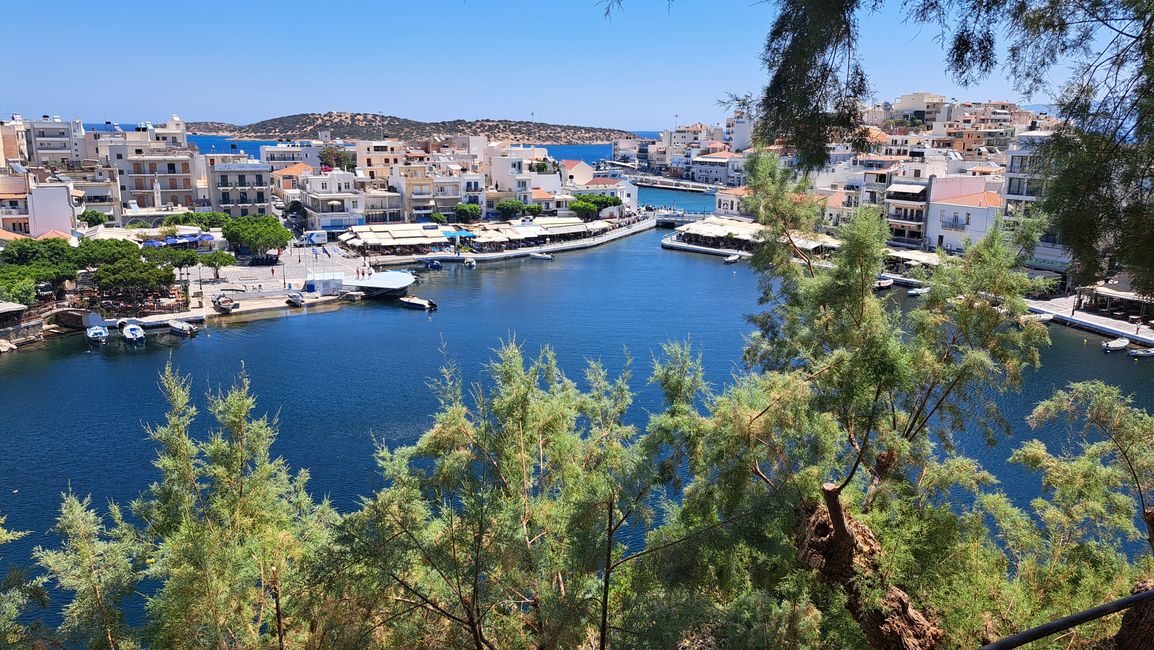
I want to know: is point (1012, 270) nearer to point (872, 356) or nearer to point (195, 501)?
point (872, 356)

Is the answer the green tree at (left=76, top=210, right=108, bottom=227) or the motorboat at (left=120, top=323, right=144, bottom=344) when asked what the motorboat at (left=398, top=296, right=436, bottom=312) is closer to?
the motorboat at (left=120, top=323, right=144, bottom=344)

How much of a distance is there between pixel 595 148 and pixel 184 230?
105 metres

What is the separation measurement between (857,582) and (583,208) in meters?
33.3

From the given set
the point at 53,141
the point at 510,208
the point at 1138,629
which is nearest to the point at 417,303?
the point at 510,208

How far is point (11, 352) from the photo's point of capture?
17094 mm

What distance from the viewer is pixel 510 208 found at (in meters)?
34.8

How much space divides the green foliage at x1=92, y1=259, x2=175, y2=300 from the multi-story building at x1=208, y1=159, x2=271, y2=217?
10426mm

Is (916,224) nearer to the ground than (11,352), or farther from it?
farther from it

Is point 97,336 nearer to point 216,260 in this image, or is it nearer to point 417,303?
point 216,260

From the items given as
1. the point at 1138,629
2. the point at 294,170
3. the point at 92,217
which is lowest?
the point at 1138,629

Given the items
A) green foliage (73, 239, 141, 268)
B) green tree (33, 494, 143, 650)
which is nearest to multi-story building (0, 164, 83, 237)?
green foliage (73, 239, 141, 268)

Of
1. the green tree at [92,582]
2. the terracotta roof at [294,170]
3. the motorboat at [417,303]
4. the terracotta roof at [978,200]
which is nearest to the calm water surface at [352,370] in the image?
the motorboat at [417,303]

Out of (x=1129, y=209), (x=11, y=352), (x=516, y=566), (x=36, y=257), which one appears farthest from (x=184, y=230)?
(x=1129, y=209)

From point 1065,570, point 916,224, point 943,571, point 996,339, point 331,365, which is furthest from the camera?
point 916,224
